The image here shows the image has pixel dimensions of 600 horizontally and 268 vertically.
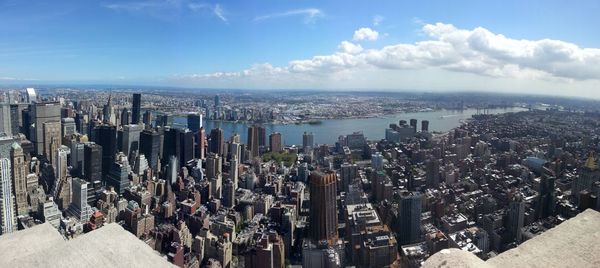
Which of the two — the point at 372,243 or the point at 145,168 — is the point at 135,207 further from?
the point at 372,243

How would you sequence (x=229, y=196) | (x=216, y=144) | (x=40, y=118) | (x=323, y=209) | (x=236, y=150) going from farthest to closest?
(x=40, y=118) < (x=216, y=144) < (x=236, y=150) < (x=229, y=196) < (x=323, y=209)

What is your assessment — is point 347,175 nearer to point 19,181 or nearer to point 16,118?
point 19,181

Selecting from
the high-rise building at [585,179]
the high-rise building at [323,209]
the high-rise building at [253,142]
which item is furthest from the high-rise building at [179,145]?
the high-rise building at [585,179]

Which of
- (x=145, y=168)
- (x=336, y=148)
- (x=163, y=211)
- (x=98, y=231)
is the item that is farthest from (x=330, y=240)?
(x=336, y=148)

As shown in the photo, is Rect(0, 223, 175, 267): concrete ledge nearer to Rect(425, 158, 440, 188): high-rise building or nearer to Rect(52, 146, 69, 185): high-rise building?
Rect(425, 158, 440, 188): high-rise building

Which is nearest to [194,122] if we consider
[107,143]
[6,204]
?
[107,143]

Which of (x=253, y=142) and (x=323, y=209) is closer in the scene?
(x=323, y=209)

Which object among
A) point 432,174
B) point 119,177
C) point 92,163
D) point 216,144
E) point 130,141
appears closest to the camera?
point 432,174
